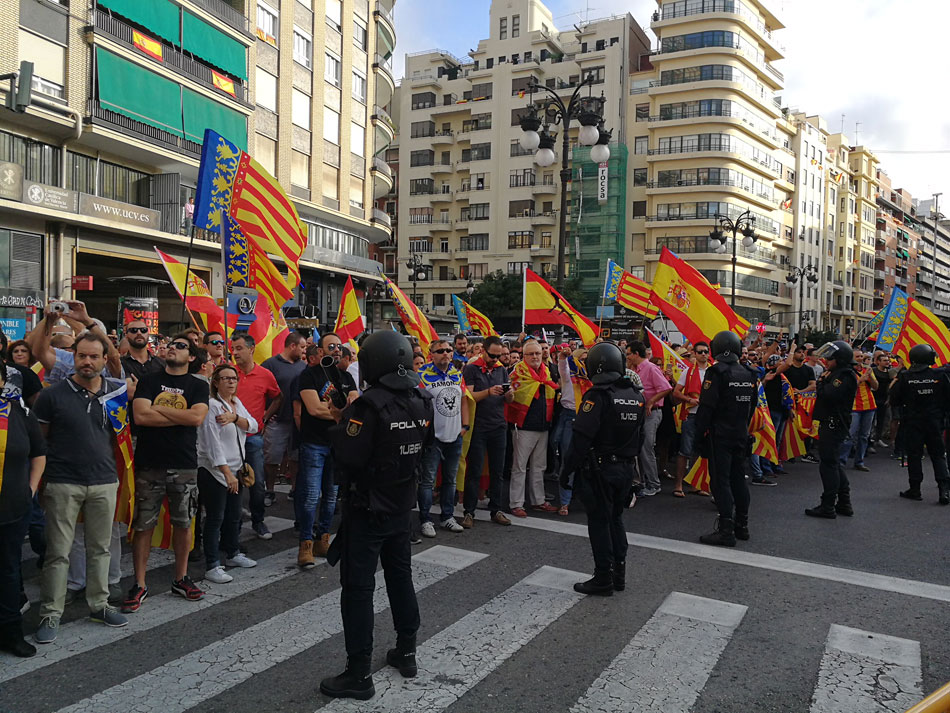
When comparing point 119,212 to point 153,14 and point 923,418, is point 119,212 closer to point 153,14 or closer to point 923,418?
point 153,14

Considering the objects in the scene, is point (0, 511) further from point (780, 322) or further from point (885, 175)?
point (885, 175)

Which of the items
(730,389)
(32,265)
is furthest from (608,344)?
(32,265)

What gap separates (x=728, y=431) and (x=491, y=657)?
12.2ft

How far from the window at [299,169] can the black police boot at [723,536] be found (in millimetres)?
30110

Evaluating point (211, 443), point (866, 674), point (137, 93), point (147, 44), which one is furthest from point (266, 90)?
point (866, 674)

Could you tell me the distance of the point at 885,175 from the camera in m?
101

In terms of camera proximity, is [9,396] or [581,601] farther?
[581,601]

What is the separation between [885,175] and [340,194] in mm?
91382

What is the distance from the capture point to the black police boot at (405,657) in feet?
13.4

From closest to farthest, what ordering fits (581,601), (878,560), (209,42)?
(581,601), (878,560), (209,42)

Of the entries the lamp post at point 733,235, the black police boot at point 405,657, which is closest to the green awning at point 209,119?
the lamp post at point 733,235

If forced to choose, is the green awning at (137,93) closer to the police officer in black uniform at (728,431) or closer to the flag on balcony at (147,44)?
the flag on balcony at (147,44)

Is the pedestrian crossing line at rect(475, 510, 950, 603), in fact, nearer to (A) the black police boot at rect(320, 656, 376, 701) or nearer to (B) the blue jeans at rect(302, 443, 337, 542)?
(B) the blue jeans at rect(302, 443, 337, 542)

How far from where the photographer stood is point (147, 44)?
25141 mm
